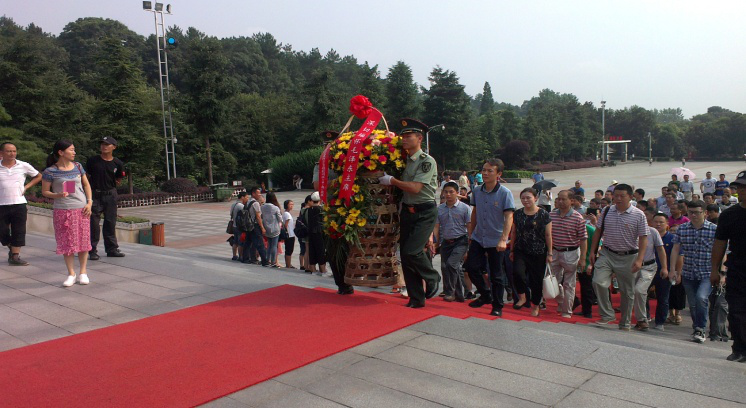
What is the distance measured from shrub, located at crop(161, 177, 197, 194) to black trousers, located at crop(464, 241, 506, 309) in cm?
3073

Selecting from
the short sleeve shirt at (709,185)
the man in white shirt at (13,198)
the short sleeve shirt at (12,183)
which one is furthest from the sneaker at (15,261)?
the short sleeve shirt at (709,185)

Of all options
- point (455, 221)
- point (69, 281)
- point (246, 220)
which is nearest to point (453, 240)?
point (455, 221)

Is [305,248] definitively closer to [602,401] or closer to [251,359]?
[251,359]

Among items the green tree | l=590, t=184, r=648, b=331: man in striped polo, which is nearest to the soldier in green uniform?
l=590, t=184, r=648, b=331: man in striped polo

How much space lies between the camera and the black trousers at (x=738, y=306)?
4188 millimetres

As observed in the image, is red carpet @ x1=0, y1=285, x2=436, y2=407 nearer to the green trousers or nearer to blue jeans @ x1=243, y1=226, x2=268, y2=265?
the green trousers

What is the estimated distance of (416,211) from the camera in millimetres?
5207

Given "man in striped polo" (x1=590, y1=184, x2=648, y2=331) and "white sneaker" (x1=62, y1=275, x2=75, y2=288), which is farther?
"white sneaker" (x1=62, y1=275, x2=75, y2=288)

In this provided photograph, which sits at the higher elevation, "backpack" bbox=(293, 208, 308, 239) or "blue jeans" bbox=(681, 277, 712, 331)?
"backpack" bbox=(293, 208, 308, 239)

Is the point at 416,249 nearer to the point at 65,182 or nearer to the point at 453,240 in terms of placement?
the point at 453,240

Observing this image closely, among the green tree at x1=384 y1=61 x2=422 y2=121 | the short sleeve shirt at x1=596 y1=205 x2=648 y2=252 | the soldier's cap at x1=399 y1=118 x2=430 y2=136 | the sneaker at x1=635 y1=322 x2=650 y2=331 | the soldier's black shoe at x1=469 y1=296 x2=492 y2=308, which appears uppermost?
the green tree at x1=384 y1=61 x2=422 y2=121

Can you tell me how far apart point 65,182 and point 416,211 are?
4062 millimetres

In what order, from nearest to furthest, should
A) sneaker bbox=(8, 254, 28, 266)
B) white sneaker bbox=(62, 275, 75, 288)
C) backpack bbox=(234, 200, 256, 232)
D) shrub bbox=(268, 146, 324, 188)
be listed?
white sneaker bbox=(62, 275, 75, 288), sneaker bbox=(8, 254, 28, 266), backpack bbox=(234, 200, 256, 232), shrub bbox=(268, 146, 324, 188)

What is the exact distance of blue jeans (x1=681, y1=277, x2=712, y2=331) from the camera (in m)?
5.95
